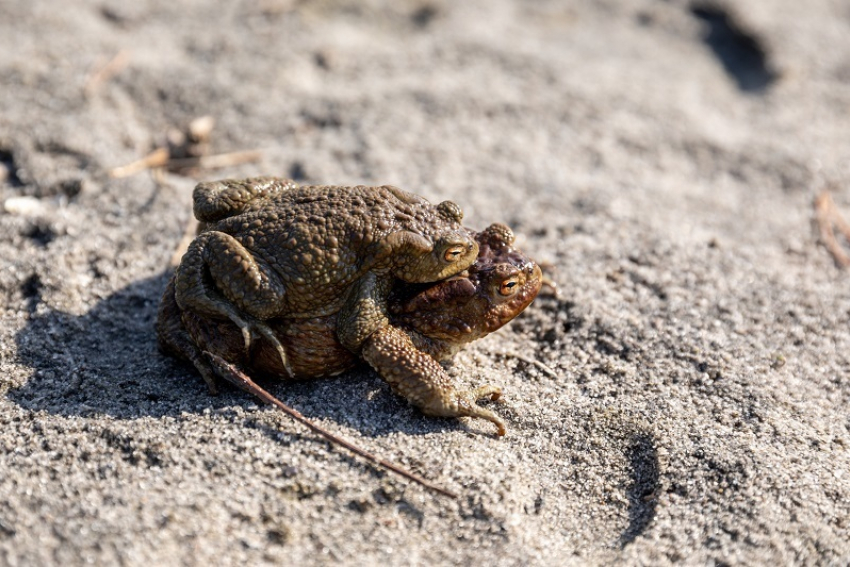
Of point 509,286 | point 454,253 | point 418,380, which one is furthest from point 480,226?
point 418,380

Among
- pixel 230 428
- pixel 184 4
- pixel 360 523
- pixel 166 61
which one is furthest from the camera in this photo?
pixel 184 4

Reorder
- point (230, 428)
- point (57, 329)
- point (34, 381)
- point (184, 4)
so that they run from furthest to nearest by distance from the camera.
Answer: point (184, 4) → point (57, 329) → point (34, 381) → point (230, 428)

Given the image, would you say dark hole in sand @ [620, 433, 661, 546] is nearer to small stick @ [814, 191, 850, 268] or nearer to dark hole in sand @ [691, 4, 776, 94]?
small stick @ [814, 191, 850, 268]

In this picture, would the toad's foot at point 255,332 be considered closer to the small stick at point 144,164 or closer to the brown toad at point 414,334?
the brown toad at point 414,334

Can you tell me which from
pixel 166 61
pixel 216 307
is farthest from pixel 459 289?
pixel 166 61

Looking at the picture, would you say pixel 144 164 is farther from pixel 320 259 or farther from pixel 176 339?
pixel 320 259

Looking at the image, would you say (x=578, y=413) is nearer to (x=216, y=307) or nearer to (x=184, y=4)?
(x=216, y=307)

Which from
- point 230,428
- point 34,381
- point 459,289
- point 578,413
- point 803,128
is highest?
point 803,128
